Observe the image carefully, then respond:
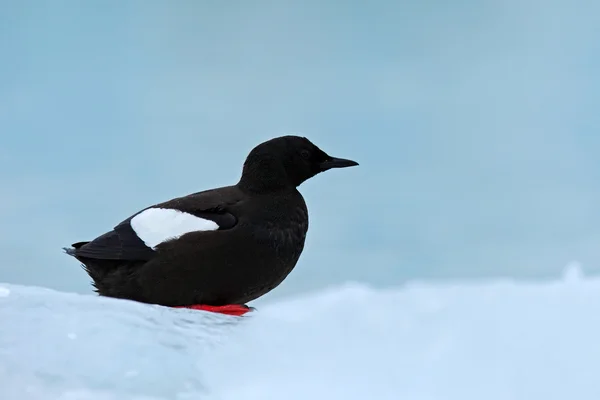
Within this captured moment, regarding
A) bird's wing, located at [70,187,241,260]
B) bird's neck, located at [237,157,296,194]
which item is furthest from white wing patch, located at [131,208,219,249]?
bird's neck, located at [237,157,296,194]

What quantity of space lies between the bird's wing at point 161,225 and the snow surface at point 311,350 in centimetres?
86

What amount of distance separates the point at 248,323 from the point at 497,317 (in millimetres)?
1175

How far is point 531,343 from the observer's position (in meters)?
2.99

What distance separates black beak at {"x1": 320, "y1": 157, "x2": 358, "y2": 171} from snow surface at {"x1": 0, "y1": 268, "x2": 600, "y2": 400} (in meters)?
1.52

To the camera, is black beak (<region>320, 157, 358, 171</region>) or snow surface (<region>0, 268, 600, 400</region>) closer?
snow surface (<region>0, 268, 600, 400</region>)

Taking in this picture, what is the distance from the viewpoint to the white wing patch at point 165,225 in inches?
174

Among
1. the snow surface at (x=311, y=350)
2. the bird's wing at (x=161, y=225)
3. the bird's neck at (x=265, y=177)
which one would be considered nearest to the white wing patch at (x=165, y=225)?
the bird's wing at (x=161, y=225)

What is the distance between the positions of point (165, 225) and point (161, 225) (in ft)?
0.09

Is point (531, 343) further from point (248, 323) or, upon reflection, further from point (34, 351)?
point (34, 351)

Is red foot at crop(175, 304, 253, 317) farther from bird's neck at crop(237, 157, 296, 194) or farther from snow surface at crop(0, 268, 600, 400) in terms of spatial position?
bird's neck at crop(237, 157, 296, 194)

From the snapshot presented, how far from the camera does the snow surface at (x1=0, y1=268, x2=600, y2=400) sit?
2752mm

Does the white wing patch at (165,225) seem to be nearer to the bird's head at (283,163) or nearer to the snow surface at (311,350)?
the bird's head at (283,163)

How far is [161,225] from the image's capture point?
4.51 metres

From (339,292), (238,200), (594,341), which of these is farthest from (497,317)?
(238,200)
